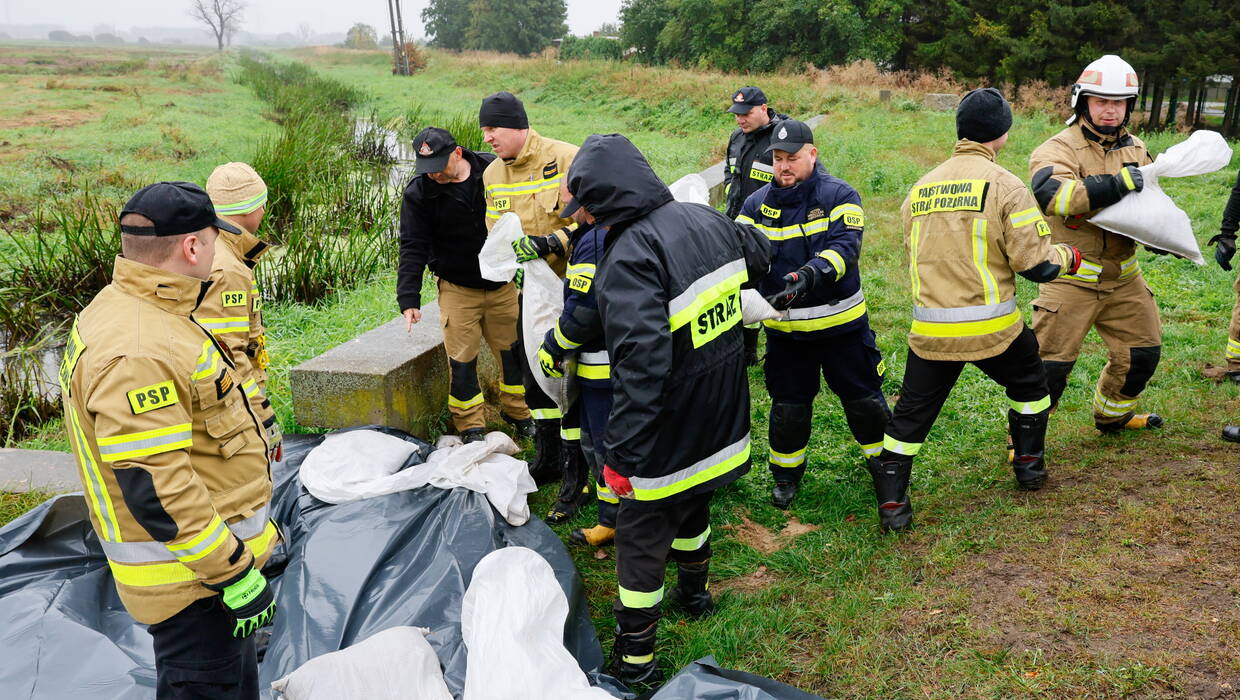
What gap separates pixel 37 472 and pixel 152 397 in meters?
2.91

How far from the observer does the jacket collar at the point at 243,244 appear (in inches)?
142

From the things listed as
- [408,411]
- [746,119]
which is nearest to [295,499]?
[408,411]

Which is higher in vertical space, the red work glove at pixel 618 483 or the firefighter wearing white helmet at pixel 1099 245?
the firefighter wearing white helmet at pixel 1099 245

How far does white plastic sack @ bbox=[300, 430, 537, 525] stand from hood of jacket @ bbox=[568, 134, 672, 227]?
1.47 m

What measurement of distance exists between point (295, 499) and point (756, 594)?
2128 mm

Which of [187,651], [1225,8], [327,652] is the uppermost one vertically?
[1225,8]

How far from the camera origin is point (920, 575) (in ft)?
11.7

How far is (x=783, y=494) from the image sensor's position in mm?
4422

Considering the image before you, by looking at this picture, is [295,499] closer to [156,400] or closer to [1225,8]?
[156,400]

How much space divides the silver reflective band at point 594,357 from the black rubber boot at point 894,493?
4.71 feet

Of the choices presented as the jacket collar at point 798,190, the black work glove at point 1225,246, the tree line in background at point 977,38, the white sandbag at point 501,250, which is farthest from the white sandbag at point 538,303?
the tree line in background at point 977,38

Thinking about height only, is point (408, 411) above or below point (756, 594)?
above

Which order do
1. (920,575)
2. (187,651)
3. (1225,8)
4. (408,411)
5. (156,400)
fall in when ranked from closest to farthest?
(156,400), (187,651), (920,575), (408,411), (1225,8)

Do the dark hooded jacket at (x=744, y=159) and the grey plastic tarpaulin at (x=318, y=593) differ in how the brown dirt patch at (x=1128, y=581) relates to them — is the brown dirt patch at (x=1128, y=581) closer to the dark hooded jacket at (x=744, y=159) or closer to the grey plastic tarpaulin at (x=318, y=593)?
the grey plastic tarpaulin at (x=318, y=593)
